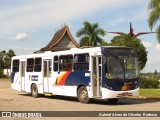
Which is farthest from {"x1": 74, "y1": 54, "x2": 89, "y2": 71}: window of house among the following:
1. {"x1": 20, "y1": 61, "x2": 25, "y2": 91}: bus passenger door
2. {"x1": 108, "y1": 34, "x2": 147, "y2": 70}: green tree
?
{"x1": 108, "y1": 34, "x2": 147, "y2": 70}: green tree

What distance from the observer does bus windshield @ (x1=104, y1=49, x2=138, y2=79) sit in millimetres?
19609

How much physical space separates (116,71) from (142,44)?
30996mm

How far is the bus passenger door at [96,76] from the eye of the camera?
785 inches

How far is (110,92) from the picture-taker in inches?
766

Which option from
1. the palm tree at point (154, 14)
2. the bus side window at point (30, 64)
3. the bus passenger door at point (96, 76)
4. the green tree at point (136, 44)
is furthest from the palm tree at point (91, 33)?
the bus passenger door at point (96, 76)

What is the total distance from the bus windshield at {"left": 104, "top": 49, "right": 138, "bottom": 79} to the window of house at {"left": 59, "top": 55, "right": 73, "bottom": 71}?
306 centimetres

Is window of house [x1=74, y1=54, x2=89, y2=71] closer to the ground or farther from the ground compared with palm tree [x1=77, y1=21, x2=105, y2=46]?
closer to the ground

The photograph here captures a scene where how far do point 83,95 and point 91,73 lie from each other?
140 centimetres

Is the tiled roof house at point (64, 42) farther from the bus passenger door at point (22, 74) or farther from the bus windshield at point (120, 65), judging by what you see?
the bus windshield at point (120, 65)

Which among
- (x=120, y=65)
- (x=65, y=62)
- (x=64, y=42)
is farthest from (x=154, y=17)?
(x=64, y=42)

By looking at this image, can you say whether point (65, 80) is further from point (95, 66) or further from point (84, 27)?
point (84, 27)

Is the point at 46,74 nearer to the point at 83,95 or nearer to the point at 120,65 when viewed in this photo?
the point at 83,95

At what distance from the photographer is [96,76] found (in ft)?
66.0

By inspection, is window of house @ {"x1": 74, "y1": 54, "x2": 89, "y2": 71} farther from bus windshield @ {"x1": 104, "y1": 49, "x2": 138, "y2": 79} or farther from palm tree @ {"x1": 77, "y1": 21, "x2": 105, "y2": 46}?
palm tree @ {"x1": 77, "y1": 21, "x2": 105, "y2": 46}
